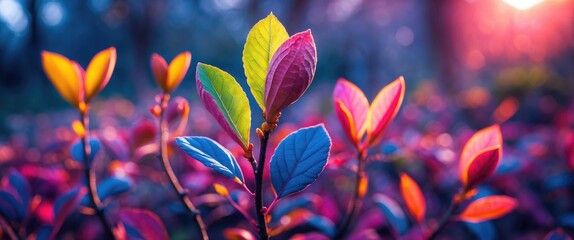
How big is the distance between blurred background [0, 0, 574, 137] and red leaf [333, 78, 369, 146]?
3.76m

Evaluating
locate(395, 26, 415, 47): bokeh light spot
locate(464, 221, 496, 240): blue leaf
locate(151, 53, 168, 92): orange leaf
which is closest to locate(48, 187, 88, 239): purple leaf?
locate(151, 53, 168, 92): orange leaf

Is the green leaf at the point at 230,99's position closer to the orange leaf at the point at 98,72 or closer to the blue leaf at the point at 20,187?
the orange leaf at the point at 98,72

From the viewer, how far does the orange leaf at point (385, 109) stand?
769 mm

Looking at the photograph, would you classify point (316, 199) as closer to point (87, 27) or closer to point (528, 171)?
point (528, 171)

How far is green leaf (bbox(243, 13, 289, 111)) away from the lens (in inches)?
22.2

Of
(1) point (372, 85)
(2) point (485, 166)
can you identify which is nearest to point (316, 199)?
(2) point (485, 166)

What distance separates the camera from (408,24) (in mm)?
25812

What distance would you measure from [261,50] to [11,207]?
2.53 ft

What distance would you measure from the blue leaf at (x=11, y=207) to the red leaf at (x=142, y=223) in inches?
9.4

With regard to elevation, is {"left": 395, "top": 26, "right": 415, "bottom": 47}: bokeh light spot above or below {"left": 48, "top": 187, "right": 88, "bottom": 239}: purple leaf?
above

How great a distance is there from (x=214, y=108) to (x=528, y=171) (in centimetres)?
162

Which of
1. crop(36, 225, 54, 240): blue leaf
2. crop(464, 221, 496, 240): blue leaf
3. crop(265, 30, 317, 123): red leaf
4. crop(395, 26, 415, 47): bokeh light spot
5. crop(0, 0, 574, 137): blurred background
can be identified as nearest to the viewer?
crop(265, 30, 317, 123): red leaf

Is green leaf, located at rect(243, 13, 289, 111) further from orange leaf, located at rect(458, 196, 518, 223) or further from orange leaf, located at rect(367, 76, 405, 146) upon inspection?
orange leaf, located at rect(458, 196, 518, 223)

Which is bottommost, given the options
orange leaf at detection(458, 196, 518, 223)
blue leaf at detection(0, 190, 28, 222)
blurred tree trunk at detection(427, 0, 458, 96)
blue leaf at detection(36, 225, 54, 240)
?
blue leaf at detection(36, 225, 54, 240)
